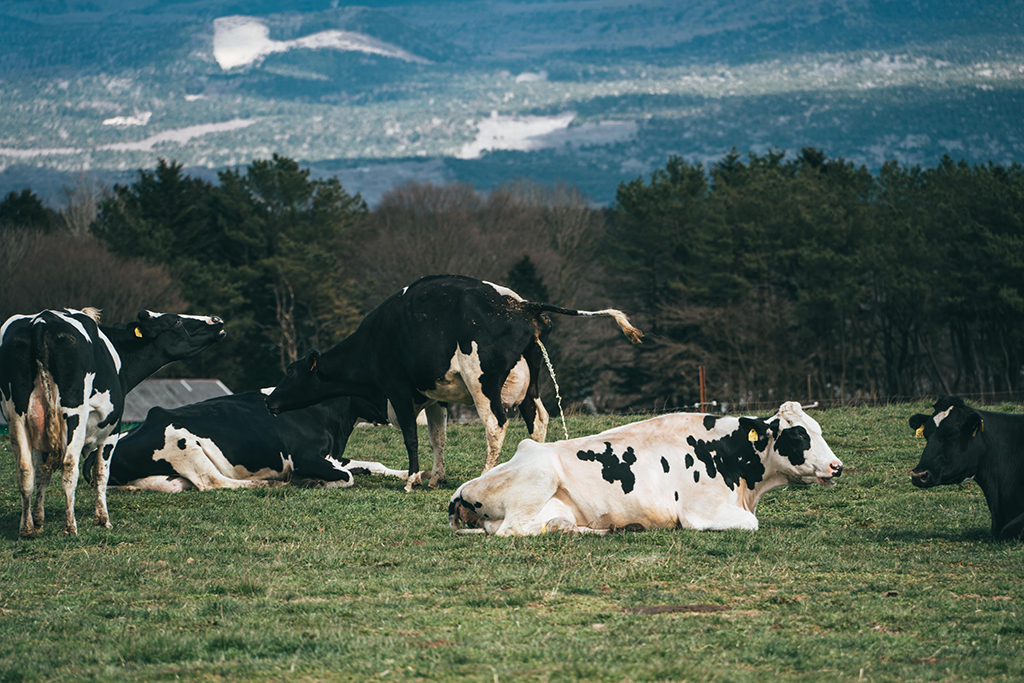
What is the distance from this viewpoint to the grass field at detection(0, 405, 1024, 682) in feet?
22.0

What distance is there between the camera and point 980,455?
34.6ft

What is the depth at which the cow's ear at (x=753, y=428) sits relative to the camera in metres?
11.2

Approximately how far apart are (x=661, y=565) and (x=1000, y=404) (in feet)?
51.1

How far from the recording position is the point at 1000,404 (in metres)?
22.3

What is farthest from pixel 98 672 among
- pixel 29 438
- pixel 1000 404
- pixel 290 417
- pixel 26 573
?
pixel 1000 404

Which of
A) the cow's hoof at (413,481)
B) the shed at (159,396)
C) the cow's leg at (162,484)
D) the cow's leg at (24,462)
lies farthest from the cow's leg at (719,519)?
the shed at (159,396)

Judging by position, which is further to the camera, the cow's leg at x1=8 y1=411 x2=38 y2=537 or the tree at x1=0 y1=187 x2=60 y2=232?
the tree at x1=0 y1=187 x2=60 y2=232

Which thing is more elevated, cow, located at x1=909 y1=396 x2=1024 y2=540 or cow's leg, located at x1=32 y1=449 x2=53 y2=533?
cow, located at x1=909 y1=396 x2=1024 y2=540

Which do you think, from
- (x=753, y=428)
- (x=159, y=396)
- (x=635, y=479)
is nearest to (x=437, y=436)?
(x=635, y=479)

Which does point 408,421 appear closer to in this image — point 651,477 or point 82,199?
point 651,477

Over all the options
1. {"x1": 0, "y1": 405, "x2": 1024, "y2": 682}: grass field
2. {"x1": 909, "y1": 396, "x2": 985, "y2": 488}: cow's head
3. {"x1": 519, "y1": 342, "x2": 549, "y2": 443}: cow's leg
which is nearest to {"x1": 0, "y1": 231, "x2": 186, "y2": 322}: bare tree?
{"x1": 519, "y1": 342, "x2": 549, "y2": 443}: cow's leg

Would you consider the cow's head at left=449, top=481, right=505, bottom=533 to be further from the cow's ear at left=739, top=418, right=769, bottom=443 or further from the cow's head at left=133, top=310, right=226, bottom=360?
the cow's head at left=133, top=310, right=226, bottom=360

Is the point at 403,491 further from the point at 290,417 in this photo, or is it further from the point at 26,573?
the point at 26,573

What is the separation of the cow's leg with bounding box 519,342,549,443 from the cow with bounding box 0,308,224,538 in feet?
16.8
